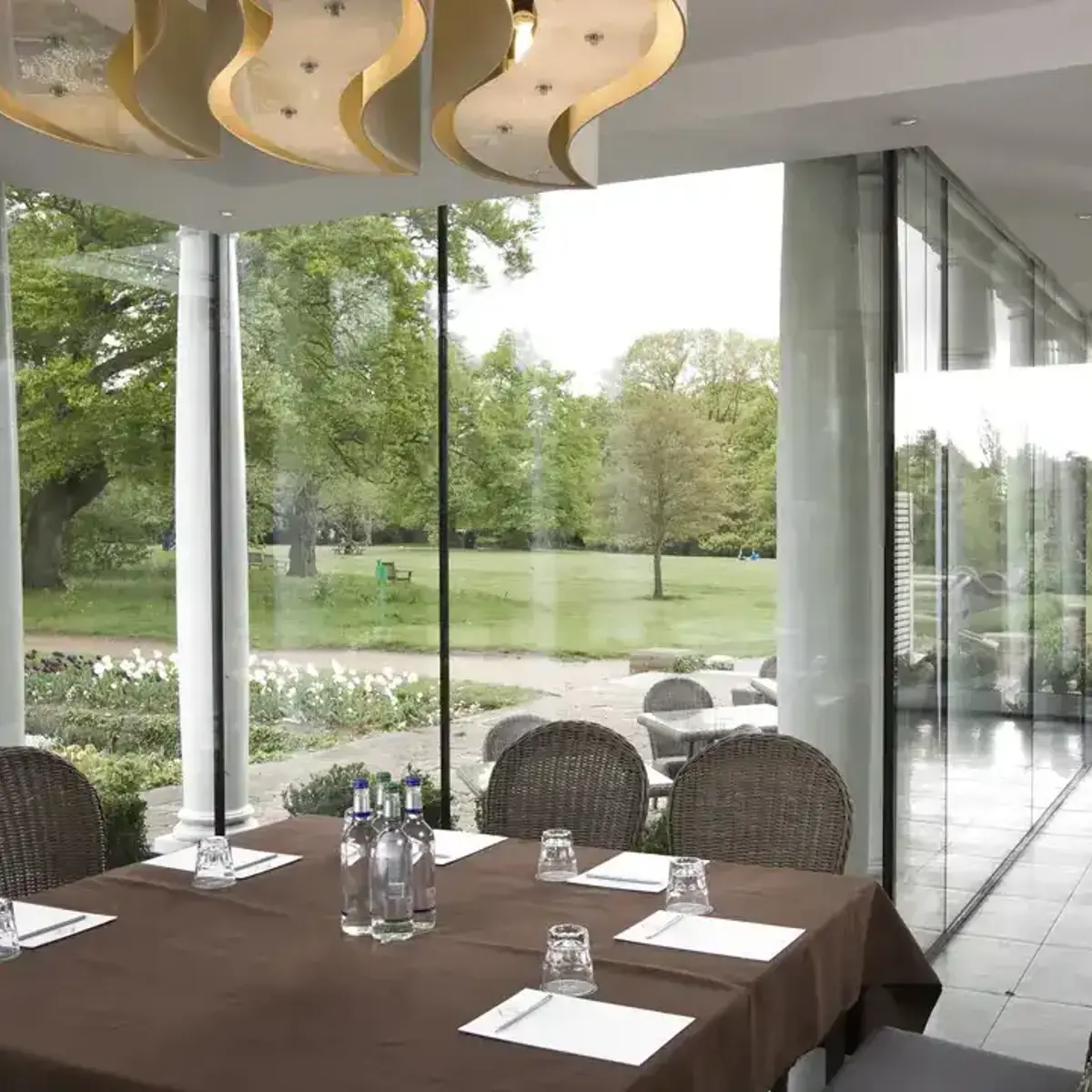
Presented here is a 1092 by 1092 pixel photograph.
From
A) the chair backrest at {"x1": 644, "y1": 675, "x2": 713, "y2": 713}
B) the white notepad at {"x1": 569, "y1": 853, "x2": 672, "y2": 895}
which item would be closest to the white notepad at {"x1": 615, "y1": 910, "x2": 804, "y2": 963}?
the white notepad at {"x1": 569, "y1": 853, "x2": 672, "y2": 895}

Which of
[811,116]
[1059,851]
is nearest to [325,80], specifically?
[811,116]

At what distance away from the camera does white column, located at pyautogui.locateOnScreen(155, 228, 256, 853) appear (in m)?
5.75

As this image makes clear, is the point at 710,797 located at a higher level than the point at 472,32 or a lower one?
lower

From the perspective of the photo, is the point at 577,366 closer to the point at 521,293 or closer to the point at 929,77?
the point at 521,293

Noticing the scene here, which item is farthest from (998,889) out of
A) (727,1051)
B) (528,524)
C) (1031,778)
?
(727,1051)

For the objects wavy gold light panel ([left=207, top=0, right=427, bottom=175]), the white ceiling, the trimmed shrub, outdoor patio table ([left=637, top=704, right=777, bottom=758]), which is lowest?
the trimmed shrub

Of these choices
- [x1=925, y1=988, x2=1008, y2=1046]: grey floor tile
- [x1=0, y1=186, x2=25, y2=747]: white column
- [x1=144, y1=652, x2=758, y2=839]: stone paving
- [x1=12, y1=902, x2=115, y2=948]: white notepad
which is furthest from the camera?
[x1=144, y1=652, x2=758, y2=839]: stone paving

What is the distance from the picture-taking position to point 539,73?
2443 millimetres

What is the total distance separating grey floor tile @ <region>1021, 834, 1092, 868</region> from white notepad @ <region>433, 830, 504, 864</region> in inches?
145

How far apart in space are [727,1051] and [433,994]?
0.47 m

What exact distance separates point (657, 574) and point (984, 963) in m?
1.75

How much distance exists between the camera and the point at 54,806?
3.35 meters

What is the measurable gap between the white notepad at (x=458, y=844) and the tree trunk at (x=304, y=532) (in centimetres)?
250

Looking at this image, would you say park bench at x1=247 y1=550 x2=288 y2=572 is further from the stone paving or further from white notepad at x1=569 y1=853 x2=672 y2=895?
white notepad at x1=569 y1=853 x2=672 y2=895
